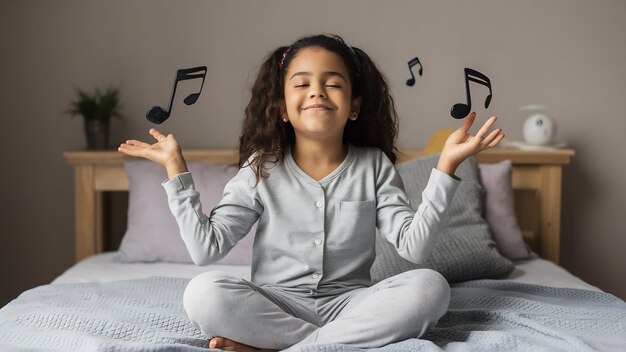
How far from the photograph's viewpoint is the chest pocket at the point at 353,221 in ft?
5.59

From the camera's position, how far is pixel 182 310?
1764 mm

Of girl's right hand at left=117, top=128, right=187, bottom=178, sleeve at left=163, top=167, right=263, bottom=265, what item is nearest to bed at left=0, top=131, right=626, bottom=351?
sleeve at left=163, top=167, right=263, bottom=265

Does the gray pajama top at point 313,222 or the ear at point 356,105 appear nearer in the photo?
the gray pajama top at point 313,222

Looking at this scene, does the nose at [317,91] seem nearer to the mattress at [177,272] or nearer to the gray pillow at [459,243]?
the gray pillow at [459,243]

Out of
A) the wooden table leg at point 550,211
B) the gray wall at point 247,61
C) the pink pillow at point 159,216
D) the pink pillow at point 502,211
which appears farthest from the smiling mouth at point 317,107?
the wooden table leg at point 550,211

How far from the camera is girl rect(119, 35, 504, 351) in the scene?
58.4 inches

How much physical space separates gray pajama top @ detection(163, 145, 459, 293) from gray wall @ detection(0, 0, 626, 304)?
117 centimetres

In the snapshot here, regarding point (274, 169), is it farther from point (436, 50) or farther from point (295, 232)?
point (436, 50)

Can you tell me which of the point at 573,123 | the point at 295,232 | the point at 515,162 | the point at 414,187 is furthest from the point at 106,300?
the point at 573,123

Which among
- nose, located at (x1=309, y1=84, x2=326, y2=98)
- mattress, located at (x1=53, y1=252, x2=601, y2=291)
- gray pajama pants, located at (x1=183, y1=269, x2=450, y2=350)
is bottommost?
mattress, located at (x1=53, y1=252, x2=601, y2=291)

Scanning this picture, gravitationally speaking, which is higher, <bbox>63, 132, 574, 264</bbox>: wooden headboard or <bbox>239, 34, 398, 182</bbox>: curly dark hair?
<bbox>239, 34, 398, 182</bbox>: curly dark hair

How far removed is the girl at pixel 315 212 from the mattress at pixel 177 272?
1.65 ft

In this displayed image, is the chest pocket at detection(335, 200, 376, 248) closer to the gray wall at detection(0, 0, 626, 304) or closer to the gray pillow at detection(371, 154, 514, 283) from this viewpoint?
the gray pillow at detection(371, 154, 514, 283)

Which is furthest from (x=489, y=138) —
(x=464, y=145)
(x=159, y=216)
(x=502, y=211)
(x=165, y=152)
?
(x=159, y=216)
